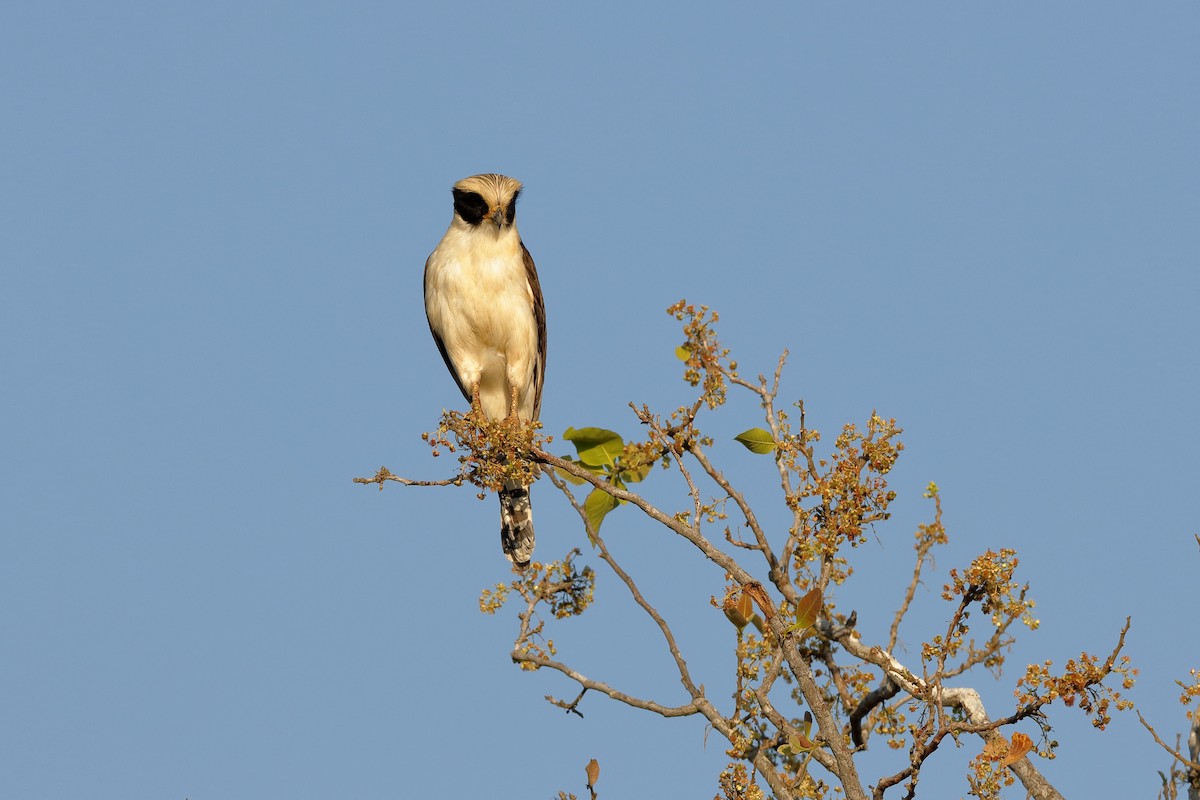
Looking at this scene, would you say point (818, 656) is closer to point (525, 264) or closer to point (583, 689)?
point (583, 689)

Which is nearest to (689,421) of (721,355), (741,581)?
(721,355)

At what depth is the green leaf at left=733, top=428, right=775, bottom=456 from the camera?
20.8 feet

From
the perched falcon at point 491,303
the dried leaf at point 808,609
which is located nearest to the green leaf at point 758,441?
the dried leaf at point 808,609

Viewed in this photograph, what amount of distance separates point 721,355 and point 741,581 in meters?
1.24

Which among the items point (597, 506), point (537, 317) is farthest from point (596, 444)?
point (537, 317)

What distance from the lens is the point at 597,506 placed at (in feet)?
22.0

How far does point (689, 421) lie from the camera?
618 cm

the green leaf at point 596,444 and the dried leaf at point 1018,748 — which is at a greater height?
the green leaf at point 596,444

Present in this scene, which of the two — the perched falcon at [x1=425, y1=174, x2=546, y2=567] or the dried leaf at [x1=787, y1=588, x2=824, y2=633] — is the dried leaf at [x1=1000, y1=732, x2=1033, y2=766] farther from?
the perched falcon at [x1=425, y1=174, x2=546, y2=567]

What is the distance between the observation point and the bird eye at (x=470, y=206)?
10.3m

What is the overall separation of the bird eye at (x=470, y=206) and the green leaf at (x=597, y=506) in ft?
13.8

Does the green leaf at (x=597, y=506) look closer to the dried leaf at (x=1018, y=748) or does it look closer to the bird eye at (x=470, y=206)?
the dried leaf at (x=1018, y=748)

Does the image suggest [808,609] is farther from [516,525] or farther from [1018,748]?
[516,525]

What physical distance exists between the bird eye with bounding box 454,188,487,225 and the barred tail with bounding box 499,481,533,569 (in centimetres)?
224
